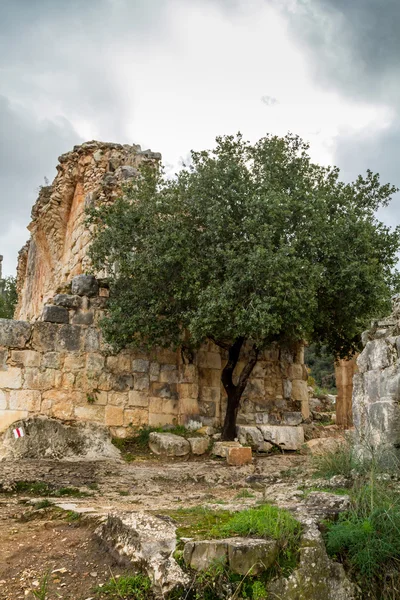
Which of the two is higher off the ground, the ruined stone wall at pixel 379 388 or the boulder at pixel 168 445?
the ruined stone wall at pixel 379 388

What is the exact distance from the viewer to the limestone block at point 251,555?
3.66 m

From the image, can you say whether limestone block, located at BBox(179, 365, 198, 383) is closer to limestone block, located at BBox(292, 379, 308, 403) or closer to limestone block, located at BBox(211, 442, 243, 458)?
limestone block, located at BBox(211, 442, 243, 458)

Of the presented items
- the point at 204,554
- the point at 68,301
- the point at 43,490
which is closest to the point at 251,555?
the point at 204,554

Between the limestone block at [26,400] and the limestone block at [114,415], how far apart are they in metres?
1.21

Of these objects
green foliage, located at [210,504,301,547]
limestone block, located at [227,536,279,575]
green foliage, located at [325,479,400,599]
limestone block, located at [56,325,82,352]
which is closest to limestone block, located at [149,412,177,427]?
limestone block, located at [56,325,82,352]

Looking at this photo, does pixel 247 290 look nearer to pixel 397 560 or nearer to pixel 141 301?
pixel 141 301

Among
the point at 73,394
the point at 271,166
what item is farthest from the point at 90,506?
the point at 271,166

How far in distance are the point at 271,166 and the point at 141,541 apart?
26.8 ft

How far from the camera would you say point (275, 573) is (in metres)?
3.75

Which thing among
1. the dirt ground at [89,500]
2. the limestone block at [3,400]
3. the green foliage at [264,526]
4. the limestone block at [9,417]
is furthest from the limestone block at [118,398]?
the green foliage at [264,526]

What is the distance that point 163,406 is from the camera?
1067 centimetres

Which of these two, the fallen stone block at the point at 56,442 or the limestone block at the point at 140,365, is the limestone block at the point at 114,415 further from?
the limestone block at the point at 140,365

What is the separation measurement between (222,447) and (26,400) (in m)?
3.38

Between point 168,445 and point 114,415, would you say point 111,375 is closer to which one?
point 114,415
